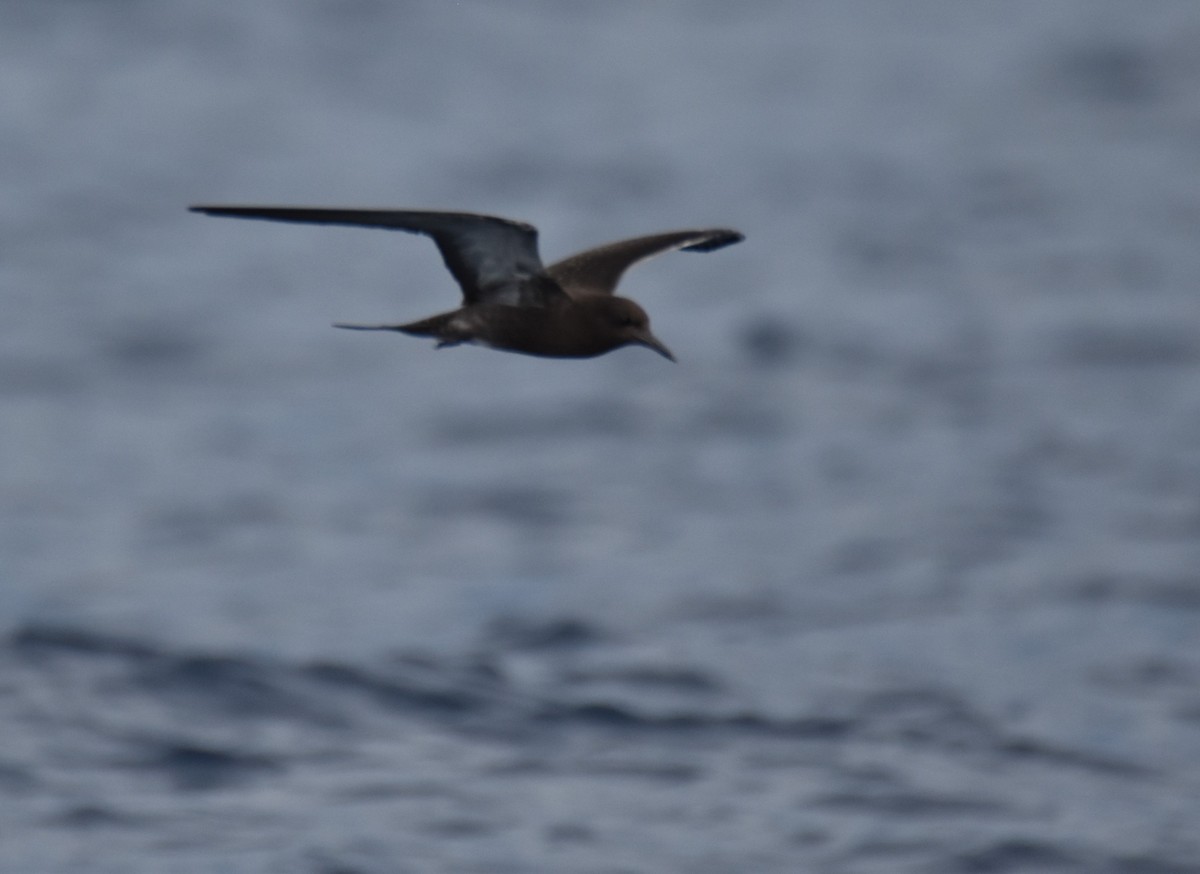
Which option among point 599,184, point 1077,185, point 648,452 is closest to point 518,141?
point 599,184

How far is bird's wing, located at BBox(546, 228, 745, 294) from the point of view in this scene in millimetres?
8219

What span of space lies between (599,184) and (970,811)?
1395 centimetres

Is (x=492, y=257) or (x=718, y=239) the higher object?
(x=718, y=239)

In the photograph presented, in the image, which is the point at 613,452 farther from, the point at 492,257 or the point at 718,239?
the point at 492,257

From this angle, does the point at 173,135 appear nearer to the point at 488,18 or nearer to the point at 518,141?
the point at 518,141

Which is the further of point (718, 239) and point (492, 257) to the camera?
point (718, 239)

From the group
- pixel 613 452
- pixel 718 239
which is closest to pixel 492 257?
pixel 718 239

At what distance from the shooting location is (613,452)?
1920 centimetres

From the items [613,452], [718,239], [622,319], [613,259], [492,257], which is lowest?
[622,319]

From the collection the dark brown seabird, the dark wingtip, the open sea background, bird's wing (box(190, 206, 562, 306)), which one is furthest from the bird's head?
the open sea background

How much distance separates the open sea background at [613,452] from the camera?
12.4 metres

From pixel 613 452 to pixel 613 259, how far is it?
35.6 feet

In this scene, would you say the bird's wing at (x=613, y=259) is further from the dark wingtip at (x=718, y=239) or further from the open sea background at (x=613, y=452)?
the open sea background at (x=613, y=452)

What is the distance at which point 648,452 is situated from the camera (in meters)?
19.1
